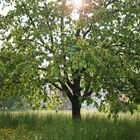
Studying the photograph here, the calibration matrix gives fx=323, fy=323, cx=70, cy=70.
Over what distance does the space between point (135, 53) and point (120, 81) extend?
2.40 meters

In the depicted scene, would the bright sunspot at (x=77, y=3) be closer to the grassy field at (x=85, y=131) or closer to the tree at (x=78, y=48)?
the tree at (x=78, y=48)

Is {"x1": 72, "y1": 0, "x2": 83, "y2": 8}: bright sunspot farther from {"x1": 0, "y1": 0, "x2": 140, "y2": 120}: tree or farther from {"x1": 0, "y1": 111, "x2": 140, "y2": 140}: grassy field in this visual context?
{"x1": 0, "y1": 111, "x2": 140, "y2": 140}: grassy field

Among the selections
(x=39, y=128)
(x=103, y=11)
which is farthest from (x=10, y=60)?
(x=103, y=11)

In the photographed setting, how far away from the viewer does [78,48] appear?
1114 cm

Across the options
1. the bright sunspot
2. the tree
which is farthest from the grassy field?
the bright sunspot

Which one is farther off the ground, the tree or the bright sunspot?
the bright sunspot

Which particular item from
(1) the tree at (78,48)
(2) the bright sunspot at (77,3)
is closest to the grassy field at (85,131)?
(1) the tree at (78,48)

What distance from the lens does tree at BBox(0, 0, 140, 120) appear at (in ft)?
37.2

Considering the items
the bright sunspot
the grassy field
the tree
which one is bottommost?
the grassy field

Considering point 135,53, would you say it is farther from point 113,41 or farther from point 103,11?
point 103,11

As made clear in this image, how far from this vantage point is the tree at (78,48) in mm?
11344

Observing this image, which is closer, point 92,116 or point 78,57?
point 78,57

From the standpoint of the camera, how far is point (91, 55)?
10.1 metres

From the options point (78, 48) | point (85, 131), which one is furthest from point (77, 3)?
point (85, 131)
